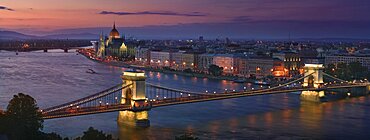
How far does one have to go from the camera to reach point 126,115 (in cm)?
1057

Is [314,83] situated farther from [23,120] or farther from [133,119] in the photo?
[23,120]

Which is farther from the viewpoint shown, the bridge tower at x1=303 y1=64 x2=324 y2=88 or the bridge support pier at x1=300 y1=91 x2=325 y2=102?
the bridge tower at x1=303 y1=64 x2=324 y2=88

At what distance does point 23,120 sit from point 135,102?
313 cm

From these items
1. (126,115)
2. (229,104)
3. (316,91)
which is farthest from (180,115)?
(316,91)

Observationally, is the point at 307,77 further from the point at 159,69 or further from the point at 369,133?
the point at 159,69

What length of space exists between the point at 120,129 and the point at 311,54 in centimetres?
2325

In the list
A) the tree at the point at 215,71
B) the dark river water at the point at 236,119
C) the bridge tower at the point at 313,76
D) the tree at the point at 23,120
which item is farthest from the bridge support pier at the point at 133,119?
the tree at the point at 215,71

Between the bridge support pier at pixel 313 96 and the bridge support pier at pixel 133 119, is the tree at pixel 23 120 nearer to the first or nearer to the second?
the bridge support pier at pixel 133 119

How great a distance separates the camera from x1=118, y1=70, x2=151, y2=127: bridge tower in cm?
1045

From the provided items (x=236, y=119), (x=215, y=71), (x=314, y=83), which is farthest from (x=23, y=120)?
(x=215, y=71)

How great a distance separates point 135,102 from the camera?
1066 cm

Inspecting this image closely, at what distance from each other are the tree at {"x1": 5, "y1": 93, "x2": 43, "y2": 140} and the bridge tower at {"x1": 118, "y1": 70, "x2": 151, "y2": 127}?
238 centimetres

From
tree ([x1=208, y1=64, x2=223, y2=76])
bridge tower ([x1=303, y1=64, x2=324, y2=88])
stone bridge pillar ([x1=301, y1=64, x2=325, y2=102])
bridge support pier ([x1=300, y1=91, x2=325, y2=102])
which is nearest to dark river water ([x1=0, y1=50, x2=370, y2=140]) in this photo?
bridge support pier ([x1=300, y1=91, x2=325, y2=102])

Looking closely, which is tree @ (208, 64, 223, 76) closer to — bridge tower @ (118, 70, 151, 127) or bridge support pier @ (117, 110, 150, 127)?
bridge tower @ (118, 70, 151, 127)
